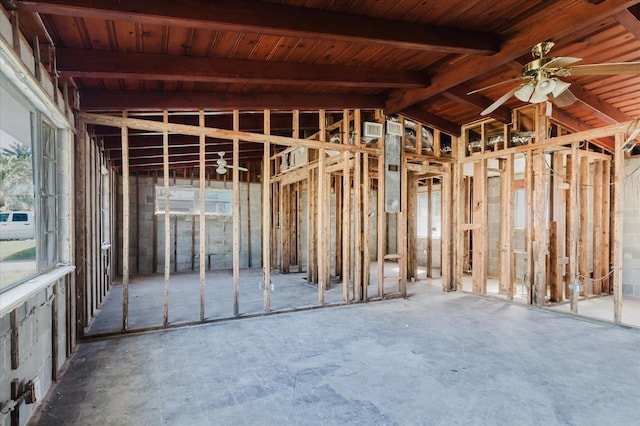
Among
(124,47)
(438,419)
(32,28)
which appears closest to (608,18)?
(438,419)

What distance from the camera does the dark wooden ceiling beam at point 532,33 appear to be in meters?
2.89

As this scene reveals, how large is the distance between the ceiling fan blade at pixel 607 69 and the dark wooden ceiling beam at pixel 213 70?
1986 mm

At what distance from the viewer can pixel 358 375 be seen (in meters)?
3.04

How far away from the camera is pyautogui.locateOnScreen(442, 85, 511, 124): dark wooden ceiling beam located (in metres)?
4.90

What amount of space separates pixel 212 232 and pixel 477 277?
270 inches

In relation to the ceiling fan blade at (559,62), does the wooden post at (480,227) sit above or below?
below

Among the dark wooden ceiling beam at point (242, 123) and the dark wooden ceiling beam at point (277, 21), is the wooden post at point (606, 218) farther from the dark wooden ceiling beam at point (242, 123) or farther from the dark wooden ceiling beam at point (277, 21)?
the dark wooden ceiling beam at point (242, 123)

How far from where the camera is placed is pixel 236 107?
472cm

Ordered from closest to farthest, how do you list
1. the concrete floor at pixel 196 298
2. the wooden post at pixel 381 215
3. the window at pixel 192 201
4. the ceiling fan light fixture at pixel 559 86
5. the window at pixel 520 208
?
the ceiling fan light fixture at pixel 559 86 → the concrete floor at pixel 196 298 → the wooden post at pixel 381 215 → the window at pixel 520 208 → the window at pixel 192 201

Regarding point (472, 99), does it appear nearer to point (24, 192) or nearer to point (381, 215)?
point (381, 215)

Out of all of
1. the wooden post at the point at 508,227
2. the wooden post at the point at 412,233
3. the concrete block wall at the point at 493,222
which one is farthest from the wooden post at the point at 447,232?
the concrete block wall at the point at 493,222

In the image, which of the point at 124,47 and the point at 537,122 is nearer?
the point at 124,47

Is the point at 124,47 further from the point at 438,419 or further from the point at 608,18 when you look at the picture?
the point at 608,18

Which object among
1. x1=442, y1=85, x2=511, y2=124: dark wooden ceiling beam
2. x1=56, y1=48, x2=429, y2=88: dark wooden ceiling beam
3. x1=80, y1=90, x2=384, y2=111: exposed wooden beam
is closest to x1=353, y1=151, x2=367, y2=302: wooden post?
x1=80, y1=90, x2=384, y2=111: exposed wooden beam
